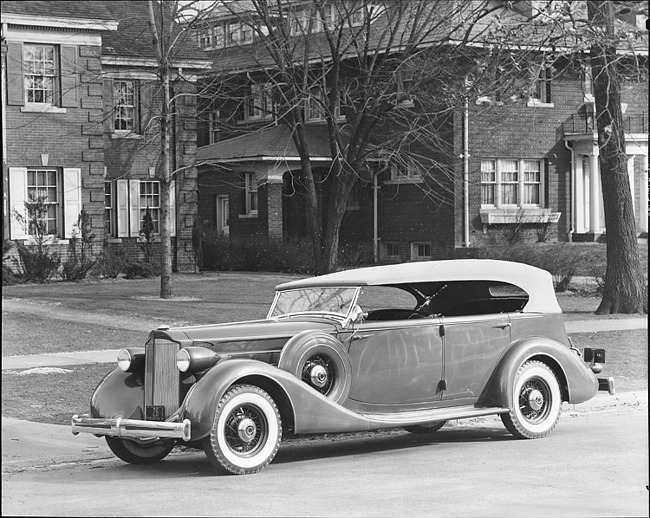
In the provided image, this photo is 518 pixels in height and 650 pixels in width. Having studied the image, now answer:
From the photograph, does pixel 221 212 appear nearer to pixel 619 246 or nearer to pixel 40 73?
pixel 40 73

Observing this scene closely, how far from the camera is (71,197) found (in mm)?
31953

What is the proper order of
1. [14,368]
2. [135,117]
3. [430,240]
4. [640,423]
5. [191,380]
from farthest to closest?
[430,240], [135,117], [14,368], [640,423], [191,380]

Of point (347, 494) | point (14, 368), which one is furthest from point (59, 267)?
point (347, 494)

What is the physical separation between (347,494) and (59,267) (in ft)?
79.7

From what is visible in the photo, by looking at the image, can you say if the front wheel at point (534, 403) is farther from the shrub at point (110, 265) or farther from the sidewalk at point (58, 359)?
the shrub at point (110, 265)

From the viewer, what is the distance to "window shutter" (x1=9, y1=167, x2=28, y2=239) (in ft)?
100

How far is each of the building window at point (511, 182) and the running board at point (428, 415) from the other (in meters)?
26.9

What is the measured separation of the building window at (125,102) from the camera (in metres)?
33.9

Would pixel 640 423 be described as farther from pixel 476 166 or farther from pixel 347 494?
pixel 476 166

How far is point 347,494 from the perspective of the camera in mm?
8008

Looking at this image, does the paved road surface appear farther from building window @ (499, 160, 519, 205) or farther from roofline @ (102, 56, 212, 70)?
building window @ (499, 160, 519, 205)

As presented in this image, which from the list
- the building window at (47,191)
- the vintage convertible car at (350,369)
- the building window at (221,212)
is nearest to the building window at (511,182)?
the building window at (221,212)

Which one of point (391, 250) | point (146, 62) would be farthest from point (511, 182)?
point (146, 62)

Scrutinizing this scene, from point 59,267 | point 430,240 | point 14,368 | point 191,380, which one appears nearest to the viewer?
point 191,380
